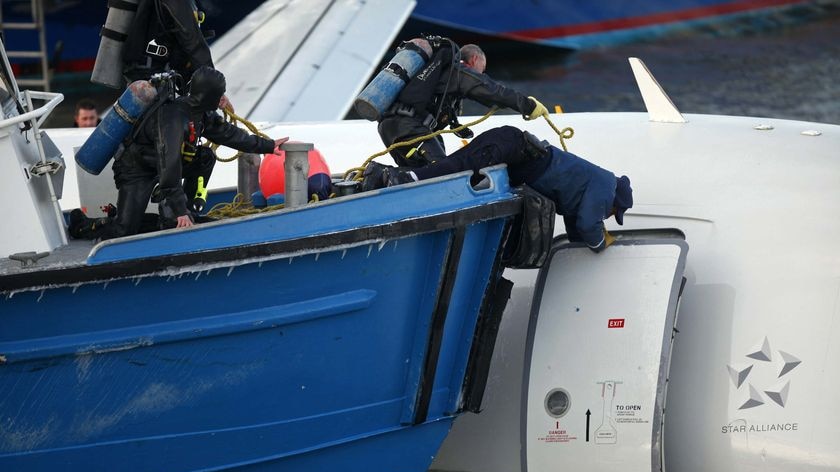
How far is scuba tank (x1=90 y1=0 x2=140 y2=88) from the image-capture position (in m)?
7.07

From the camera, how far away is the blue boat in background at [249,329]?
230 inches

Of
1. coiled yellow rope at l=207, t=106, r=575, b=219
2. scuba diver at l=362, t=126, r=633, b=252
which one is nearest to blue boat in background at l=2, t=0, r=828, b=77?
coiled yellow rope at l=207, t=106, r=575, b=219

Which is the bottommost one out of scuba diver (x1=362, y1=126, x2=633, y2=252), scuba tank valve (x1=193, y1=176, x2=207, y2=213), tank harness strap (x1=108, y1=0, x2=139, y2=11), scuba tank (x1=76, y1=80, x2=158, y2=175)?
scuba tank valve (x1=193, y1=176, x2=207, y2=213)

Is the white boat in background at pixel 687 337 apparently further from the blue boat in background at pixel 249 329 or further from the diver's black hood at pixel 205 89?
the diver's black hood at pixel 205 89

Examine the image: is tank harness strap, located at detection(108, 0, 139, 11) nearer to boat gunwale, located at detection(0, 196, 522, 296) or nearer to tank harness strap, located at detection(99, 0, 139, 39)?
tank harness strap, located at detection(99, 0, 139, 39)

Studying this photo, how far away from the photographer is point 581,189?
6.49 m

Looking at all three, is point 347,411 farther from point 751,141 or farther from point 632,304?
point 751,141

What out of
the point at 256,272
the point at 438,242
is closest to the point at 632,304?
the point at 438,242

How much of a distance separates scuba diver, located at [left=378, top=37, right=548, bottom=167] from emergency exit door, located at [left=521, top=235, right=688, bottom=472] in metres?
1.02

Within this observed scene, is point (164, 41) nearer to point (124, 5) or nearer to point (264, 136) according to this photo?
point (124, 5)

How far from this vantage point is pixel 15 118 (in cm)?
623

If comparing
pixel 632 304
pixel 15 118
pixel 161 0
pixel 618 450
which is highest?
pixel 161 0

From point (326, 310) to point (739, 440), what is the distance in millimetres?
2254

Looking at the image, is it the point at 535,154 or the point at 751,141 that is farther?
the point at 751,141
